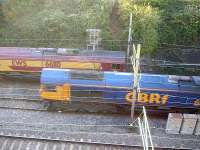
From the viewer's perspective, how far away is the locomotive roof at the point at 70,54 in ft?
80.1

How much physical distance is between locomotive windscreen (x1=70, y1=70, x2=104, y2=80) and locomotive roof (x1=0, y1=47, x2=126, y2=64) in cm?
296

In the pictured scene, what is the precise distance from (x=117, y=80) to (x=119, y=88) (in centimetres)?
46

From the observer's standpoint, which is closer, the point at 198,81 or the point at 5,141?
the point at 5,141

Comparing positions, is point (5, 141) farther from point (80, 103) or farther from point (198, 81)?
point (198, 81)

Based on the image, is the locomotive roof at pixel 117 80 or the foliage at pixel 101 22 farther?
the foliage at pixel 101 22

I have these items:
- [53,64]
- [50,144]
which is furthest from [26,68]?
[50,144]

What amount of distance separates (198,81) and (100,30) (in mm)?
8716

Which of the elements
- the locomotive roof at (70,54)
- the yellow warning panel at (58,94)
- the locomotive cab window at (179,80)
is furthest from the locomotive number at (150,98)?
the locomotive roof at (70,54)

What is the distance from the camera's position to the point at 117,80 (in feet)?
69.5

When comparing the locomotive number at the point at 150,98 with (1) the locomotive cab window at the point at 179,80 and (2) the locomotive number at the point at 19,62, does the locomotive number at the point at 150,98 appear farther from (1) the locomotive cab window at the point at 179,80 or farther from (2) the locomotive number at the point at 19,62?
(2) the locomotive number at the point at 19,62

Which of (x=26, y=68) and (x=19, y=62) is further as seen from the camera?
(x=26, y=68)

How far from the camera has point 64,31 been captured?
28047 mm

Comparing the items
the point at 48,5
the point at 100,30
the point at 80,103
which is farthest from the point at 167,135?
the point at 48,5

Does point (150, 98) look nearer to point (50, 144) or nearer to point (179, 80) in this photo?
point (179, 80)
